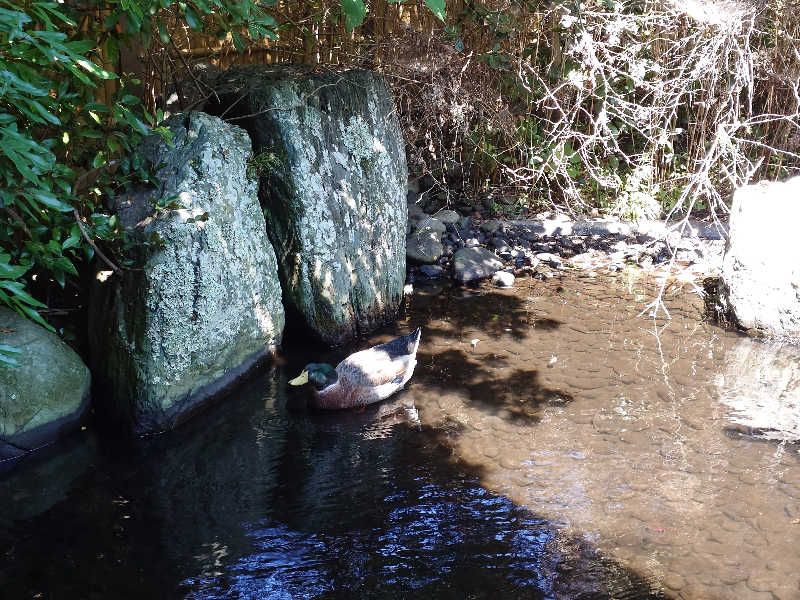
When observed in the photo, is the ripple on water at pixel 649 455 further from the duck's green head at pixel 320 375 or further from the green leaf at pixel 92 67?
the green leaf at pixel 92 67

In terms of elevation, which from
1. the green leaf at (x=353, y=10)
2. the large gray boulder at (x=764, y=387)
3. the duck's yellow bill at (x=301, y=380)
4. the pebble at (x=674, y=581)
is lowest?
the large gray boulder at (x=764, y=387)

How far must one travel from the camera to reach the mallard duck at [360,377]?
4832 mm

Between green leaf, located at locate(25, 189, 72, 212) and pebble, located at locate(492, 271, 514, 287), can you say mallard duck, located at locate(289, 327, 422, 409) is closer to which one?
green leaf, located at locate(25, 189, 72, 212)

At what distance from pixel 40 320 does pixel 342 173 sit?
8.94 ft

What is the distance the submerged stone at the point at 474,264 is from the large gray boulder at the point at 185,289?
252 centimetres

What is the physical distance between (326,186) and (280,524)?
2.99m

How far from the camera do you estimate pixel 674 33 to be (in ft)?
25.3

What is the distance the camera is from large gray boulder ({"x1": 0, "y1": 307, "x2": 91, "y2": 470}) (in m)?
4.28

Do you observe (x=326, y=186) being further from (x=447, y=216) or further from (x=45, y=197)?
(x=447, y=216)

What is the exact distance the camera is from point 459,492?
3.96 m

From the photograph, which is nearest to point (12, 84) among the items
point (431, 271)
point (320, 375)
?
point (320, 375)

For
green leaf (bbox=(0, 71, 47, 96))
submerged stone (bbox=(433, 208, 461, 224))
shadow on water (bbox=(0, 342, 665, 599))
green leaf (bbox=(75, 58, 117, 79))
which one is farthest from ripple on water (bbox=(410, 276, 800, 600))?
green leaf (bbox=(0, 71, 47, 96))

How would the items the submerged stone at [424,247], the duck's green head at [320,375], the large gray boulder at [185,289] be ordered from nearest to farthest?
the large gray boulder at [185,289], the duck's green head at [320,375], the submerged stone at [424,247]

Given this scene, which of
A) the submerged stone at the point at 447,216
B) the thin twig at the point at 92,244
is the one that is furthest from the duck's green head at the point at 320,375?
the submerged stone at the point at 447,216
